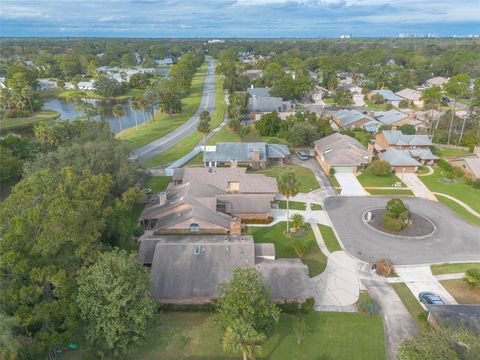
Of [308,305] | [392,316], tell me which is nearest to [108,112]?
[308,305]

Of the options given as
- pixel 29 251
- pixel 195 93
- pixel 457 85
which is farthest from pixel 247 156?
pixel 195 93

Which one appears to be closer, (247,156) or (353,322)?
(353,322)

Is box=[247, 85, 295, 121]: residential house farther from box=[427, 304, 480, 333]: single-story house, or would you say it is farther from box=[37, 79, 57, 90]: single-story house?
box=[37, 79, 57, 90]: single-story house

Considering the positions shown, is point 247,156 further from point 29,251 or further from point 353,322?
point 29,251

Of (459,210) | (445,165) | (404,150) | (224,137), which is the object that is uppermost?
(224,137)

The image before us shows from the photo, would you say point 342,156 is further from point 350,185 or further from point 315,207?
point 315,207

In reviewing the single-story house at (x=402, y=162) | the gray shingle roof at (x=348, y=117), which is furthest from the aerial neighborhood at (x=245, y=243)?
the gray shingle roof at (x=348, y=117)
